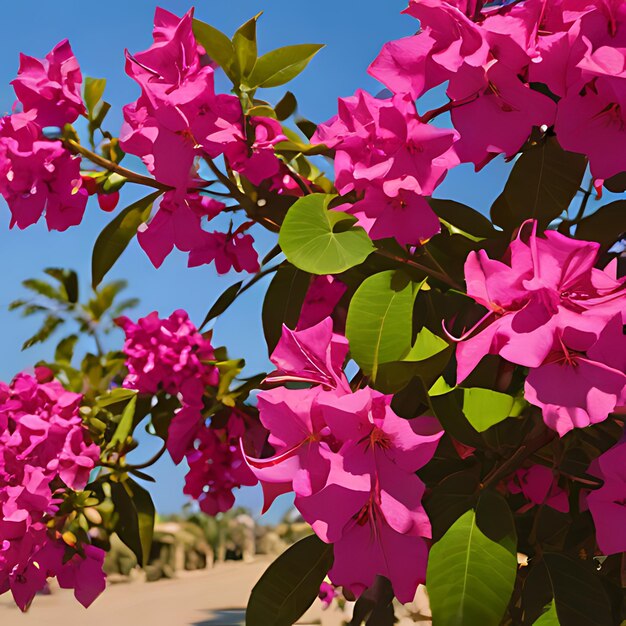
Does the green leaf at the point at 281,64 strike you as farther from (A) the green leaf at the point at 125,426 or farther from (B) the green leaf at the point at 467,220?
(A) the green leaf at the point at 125,426

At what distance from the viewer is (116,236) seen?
3.50 ft

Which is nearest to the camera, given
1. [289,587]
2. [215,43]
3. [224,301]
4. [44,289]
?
[289,587]

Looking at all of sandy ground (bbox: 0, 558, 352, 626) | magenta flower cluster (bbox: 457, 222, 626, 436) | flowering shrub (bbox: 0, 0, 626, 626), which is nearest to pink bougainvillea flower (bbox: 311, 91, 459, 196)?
flowering shrub (bbox: 0, 0, 626, 626)

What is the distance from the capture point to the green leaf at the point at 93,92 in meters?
1.04

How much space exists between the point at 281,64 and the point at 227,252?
0.30m

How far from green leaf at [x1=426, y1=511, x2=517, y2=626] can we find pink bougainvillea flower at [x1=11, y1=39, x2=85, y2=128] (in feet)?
2.27

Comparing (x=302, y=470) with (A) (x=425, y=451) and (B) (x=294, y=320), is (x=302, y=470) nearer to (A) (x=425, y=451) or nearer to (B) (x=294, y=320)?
(A) (x=425, y=451)

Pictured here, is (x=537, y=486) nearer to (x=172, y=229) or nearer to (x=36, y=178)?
(x=172, y=229)

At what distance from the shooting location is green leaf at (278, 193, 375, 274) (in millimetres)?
750

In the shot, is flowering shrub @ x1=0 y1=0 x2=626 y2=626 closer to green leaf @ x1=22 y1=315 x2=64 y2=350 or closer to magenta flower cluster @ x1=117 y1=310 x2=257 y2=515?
magenta flower cluster @ x1=117 y1=310 x2=257 y2=515

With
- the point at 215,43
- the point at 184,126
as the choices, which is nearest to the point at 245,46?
the point at 215,43

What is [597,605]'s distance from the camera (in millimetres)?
737

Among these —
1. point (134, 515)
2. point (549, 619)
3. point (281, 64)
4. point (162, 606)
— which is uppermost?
point (281, 64)

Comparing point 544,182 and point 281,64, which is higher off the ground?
point 281,64
